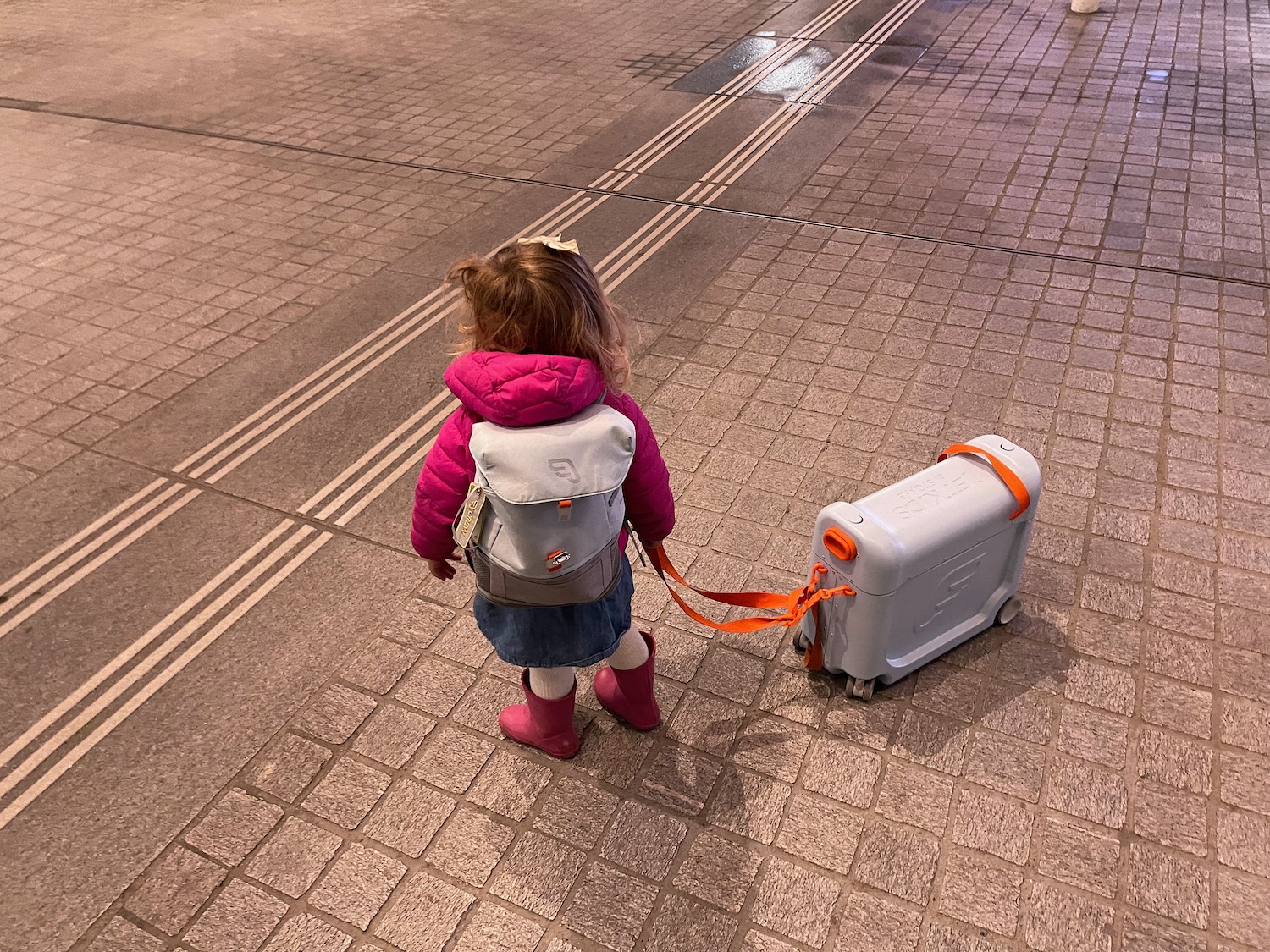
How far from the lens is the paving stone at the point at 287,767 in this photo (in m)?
3.04

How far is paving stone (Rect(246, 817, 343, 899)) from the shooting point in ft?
9.11

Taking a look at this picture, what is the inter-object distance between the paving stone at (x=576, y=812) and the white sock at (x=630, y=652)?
42 centimetres

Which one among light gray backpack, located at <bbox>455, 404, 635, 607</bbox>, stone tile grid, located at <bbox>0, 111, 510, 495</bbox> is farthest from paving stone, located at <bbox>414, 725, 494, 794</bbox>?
stone tile grid, located at <bbox>0, 111, 510, 495</bbox>

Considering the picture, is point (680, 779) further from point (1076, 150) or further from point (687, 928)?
point (1076, 150)

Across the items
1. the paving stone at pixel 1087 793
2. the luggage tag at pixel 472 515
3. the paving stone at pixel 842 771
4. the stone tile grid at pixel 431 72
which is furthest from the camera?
the stone tile grid at pixel 431 72

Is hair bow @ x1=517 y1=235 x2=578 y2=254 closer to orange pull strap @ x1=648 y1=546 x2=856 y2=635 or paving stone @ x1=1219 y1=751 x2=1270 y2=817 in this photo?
orange pull strap @ x1=648 y1=546 x2=856 y2=635

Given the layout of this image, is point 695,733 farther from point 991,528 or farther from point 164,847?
point 164,847

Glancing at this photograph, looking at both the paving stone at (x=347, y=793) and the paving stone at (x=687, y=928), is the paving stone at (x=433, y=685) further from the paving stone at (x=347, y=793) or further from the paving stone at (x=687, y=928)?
the paving stone at (x=687, y=928)

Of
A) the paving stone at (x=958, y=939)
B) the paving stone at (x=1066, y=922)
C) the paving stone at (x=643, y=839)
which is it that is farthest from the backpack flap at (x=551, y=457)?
the paving stone at (x=1066, y=922)

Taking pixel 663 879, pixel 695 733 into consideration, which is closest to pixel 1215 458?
pixel 695 733

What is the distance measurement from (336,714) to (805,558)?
1.94 metres

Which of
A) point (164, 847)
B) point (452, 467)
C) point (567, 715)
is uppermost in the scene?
point (452, 467)

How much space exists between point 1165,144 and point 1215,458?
4.28 metres

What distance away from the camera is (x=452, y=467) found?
2402 mm
